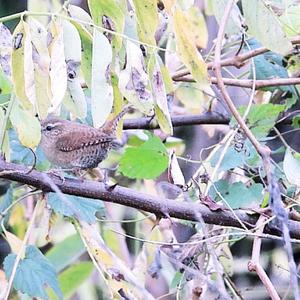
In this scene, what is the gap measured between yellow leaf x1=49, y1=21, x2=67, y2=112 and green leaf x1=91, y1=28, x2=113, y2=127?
4 cm

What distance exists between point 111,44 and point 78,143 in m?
0.54

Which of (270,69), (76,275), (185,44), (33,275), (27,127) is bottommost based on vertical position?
(76,275)

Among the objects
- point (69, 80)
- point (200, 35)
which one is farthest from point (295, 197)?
point (200, 35)

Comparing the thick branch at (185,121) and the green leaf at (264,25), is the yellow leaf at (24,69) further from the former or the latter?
the thick branch at (185,121)

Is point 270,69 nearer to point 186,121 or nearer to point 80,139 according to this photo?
point 186,121

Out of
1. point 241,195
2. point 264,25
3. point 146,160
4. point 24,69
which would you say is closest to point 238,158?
point 241,195

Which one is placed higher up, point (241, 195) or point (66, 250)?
point (241, 195)

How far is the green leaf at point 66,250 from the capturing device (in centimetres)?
264

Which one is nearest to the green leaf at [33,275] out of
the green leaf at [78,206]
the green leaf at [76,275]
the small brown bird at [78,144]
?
the green leaf at [78,206]

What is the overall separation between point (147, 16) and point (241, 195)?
23.7 inches

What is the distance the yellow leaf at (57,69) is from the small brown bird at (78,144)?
21.4 inches

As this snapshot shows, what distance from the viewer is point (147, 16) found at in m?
1.14

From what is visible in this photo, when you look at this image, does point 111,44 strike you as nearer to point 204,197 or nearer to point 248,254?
point 204,197

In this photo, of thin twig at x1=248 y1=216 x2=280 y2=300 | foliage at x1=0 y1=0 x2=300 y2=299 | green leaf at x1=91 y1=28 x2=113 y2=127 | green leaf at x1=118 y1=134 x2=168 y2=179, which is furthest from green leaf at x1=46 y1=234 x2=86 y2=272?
green leaf at x1=91 y1=28 x2=113 y2=127
